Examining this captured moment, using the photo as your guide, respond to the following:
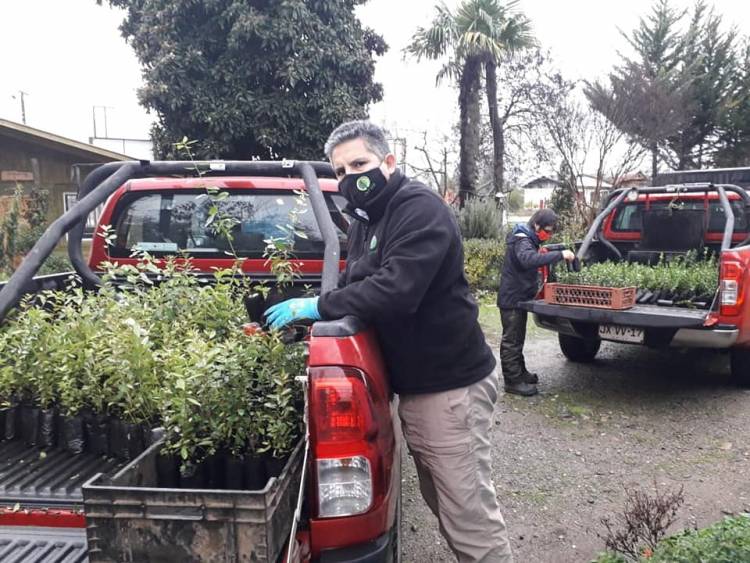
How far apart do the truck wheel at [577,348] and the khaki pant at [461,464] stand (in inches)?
186

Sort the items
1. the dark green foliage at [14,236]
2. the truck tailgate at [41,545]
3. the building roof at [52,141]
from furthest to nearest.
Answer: the building roof at [52,141] < the dark green foliage at [14,236] < the truck tailgate at [41,545]

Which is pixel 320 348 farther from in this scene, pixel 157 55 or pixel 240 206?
pixel 157 55

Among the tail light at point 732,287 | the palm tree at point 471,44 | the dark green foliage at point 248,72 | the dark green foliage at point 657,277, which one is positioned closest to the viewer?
the tail light at point 732,287

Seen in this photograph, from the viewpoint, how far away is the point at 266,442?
2000 mm

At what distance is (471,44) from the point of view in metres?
15.1

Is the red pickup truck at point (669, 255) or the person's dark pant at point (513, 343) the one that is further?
the person's dark pant at point (513, 343)

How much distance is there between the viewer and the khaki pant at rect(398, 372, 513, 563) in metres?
2.26

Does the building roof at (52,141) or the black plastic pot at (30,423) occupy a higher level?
the building roof at (52,141)

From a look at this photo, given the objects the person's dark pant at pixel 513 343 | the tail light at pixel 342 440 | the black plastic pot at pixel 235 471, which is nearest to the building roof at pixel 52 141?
the person's dark pant at pixel 513 343

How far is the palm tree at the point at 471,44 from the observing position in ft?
50.4

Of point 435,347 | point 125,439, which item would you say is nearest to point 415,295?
point 435,347

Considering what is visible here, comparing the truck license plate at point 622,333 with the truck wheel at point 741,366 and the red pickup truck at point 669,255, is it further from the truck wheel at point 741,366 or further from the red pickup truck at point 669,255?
the truck wheel at point 741,366

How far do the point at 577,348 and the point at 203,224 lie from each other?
14.5 ft

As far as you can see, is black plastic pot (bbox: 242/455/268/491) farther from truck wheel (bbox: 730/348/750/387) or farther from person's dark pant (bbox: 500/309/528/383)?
truck wheel (bbox: 730/348/750/387)
